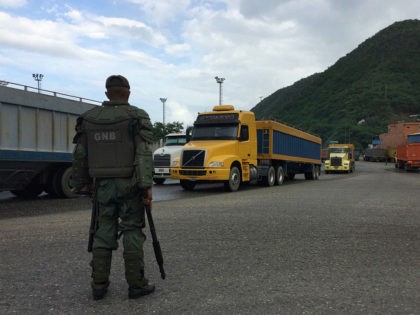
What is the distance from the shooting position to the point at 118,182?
421 centimetres

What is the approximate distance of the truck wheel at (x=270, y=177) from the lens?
1971cm

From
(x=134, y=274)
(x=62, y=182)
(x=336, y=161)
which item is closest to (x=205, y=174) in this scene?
(x=62, y=182)

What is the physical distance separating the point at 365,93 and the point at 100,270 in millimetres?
129601

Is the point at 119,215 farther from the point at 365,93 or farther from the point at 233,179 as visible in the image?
the point at 365,93

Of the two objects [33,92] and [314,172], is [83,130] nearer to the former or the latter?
[33,92]

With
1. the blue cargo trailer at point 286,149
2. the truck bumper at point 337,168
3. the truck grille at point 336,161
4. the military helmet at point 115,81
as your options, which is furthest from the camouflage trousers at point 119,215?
the truck grille at point 336,161

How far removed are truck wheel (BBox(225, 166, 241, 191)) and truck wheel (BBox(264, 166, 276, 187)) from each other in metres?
2.84

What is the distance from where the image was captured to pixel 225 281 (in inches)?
187

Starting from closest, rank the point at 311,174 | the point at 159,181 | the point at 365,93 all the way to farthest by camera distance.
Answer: the point at 159,181, the point at 311,174, the point at 365,93

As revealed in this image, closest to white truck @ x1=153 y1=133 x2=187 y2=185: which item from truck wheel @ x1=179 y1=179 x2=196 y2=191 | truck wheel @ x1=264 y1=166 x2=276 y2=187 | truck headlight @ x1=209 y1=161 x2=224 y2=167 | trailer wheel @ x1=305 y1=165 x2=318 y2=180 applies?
truck wheel @ x1=179 y1=179 x2=196 y2=191

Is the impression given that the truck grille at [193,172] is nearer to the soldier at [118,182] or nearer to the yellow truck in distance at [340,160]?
the soldier at [118,182]

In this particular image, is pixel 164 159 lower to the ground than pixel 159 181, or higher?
higher

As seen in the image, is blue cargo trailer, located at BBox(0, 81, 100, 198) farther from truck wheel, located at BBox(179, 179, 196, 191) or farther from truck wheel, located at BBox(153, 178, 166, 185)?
truck wheel, located at BBox(153, 178, 166, 185)

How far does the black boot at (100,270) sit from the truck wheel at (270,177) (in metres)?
15.8
